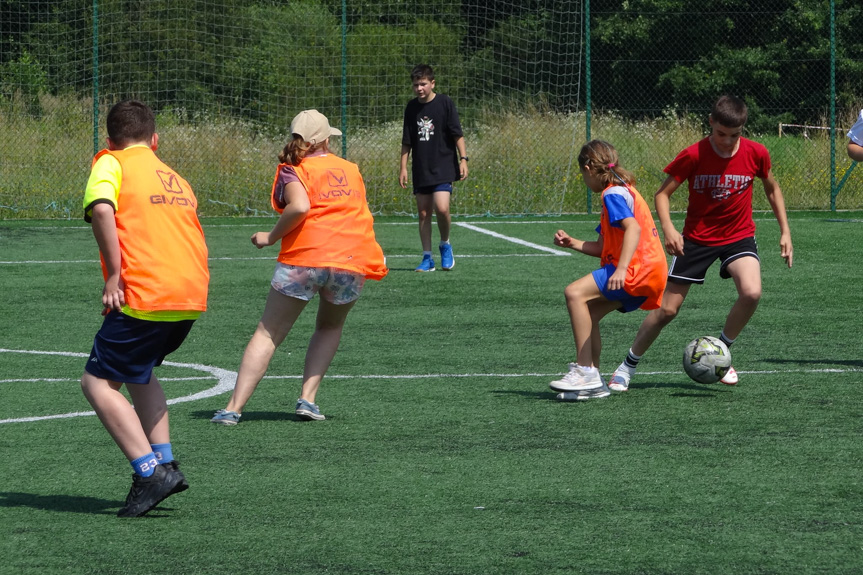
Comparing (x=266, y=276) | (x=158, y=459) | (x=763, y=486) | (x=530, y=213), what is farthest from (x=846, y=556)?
(x=530, y=213)

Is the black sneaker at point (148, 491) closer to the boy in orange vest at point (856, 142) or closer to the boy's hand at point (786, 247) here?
the boy's hand at point (786, 247)

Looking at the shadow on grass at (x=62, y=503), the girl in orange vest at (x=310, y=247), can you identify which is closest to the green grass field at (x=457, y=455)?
the shadow on grass at (x=62, y=503)

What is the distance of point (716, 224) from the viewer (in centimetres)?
739

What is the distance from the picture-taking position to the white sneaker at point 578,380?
22.1 ft

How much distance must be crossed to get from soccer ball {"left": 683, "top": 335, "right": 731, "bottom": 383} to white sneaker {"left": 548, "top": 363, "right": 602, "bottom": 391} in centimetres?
59

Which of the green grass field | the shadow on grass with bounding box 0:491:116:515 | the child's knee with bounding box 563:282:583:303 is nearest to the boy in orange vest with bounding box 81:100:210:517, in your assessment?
the shadow on grass with bounding box 0:491:116:515

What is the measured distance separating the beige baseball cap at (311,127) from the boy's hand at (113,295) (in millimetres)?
1914

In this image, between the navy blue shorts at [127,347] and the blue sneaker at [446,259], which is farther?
the blue sneaker at [446,259]

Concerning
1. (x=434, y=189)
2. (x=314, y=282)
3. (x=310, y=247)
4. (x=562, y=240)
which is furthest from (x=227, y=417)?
(x=434, y=189)

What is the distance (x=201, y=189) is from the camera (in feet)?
66.3

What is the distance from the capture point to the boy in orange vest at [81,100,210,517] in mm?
4586

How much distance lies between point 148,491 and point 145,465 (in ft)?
0.45

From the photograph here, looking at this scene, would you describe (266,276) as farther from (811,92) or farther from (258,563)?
(811,92)

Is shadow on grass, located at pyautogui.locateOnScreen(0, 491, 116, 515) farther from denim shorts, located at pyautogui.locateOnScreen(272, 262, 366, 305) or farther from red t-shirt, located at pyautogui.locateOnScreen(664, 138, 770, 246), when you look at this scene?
red t-shirt, located at pyautogui.locateOnScreen(664, 138, 770, 246)
